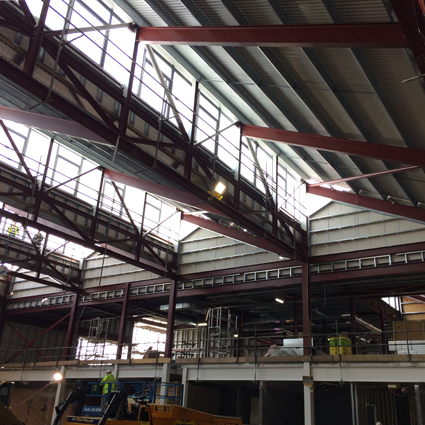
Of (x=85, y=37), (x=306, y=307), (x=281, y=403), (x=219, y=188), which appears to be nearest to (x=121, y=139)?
(x=85, y=37)

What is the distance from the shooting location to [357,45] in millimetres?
13508

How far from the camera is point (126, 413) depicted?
49.1 ft

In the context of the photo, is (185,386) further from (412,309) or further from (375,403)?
(412,309)

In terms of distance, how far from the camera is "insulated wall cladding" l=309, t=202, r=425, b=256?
27.0m

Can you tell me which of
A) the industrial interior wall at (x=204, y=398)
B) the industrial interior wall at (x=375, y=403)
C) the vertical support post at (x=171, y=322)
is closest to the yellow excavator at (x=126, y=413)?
the industrial interior wall at (x=375, y=403)

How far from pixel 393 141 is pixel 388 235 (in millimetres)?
8534

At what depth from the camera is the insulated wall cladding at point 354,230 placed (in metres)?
27.0

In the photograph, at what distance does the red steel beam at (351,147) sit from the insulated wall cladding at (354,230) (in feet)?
28.3

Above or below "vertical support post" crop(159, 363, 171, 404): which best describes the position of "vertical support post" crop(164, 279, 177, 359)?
above

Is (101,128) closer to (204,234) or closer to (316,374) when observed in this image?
(316,374)

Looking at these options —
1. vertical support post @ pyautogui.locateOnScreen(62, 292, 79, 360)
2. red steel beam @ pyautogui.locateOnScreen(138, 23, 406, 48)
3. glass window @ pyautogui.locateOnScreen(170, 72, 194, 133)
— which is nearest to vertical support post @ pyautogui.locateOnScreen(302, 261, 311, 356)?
glass window @ pyautogui.locateOnScreen(170, 72, 194, 133)

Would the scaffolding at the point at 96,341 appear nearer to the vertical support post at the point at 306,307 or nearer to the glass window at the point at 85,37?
the vertical support post at the point at 306,307

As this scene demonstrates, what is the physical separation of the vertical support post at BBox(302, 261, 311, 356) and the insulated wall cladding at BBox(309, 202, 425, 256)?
157 centimetres

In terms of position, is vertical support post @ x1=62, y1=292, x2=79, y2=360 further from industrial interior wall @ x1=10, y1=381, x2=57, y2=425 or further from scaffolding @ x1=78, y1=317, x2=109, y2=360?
industrial interior wall @ x1=10, y1=381, x2=57, y2=425
